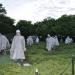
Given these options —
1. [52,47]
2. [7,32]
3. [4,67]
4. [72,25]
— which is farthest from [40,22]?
[4,67]

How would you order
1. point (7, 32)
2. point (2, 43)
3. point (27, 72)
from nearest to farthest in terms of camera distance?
point (27, 72), point (2, 43), point (7, 32)

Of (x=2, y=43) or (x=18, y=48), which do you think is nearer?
(x=18, y=48)

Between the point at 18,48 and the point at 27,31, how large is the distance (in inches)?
2703

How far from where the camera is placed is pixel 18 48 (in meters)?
21.9

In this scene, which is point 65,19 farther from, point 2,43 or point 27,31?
point 2,43

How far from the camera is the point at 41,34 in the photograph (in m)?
87.9

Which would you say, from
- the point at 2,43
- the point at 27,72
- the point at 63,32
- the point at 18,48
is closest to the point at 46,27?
the point at 63,32

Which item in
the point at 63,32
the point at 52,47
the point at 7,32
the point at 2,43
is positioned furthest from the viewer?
the point at 63,32

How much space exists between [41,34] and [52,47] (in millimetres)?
44166

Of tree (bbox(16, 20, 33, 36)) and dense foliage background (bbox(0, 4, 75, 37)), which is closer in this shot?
dense foliage background (bbox(0, 4, 75, 37))

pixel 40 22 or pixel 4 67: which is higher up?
pixel 40 22

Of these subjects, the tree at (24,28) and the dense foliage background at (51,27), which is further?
the tree at (24,28)

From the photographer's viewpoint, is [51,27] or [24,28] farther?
[24,28]

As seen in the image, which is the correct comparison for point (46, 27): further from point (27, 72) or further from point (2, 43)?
point (27, 72)
